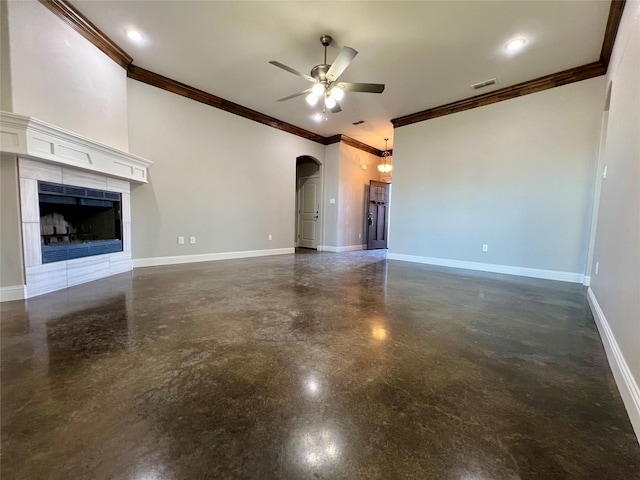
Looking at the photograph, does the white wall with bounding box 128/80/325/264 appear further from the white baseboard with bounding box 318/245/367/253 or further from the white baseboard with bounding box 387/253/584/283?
the white baseboard with bounding box 387/253/584/283

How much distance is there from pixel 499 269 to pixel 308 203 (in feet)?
16.4

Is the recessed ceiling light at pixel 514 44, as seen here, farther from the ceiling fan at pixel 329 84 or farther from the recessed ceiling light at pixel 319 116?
the recessed ceiling light at pixel 319 116

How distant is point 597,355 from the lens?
1743 mm

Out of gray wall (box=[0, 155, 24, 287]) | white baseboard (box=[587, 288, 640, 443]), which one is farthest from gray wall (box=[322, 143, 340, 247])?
gray wall (box=[0, 155, 24, 287])

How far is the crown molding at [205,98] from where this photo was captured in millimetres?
4159

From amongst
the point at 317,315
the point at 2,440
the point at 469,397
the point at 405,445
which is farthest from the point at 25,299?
the point at 469,397

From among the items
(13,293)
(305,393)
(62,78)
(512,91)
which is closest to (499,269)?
(512,91)

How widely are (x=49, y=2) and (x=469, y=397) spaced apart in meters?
5.02

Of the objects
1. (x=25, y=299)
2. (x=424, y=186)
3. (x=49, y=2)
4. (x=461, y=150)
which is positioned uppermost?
(x=49, y=2)

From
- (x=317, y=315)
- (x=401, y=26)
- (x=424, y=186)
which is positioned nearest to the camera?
(x=317, y=315)

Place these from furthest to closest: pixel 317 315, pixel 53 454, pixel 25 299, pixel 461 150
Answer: pixel 461 150 → pixel 25 299 → pixel 317 315 → pixel 53 454

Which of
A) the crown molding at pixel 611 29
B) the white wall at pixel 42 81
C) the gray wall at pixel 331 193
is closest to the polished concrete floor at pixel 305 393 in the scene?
the white wall at pixel 42 81

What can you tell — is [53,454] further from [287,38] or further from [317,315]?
[287,38]

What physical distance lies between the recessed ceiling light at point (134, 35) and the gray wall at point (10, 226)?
2.02 meters
